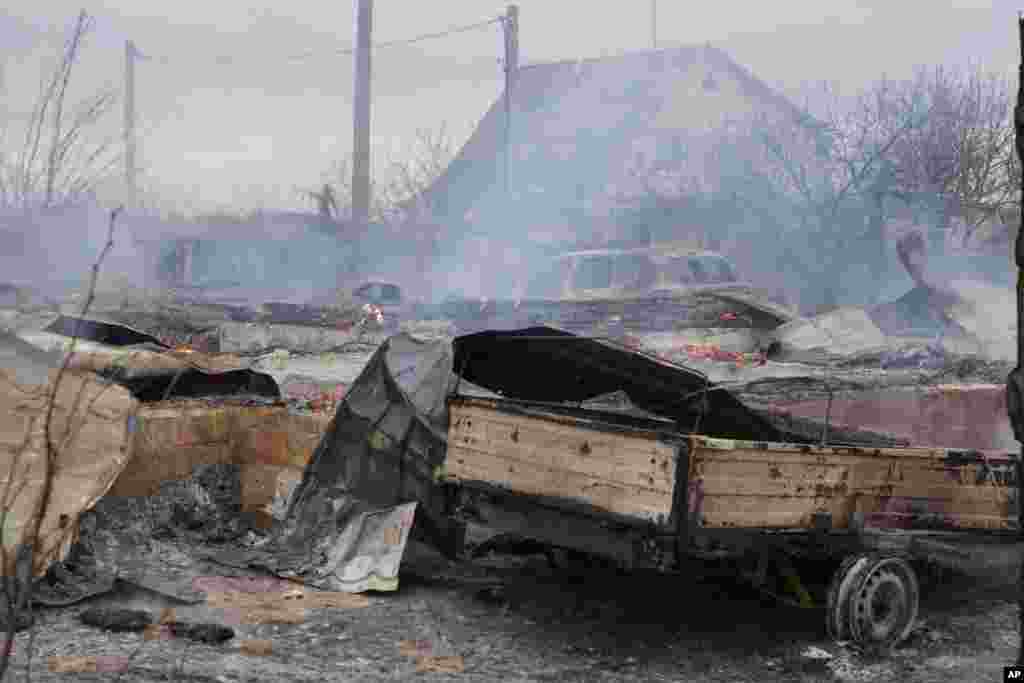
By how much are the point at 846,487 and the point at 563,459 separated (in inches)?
55.6

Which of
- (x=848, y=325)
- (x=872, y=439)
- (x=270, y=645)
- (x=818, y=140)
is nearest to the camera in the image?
(x=270, y=645)

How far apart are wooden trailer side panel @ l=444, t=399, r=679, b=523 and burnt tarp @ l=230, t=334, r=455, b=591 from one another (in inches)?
28.1

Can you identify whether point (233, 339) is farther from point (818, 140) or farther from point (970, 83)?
point (970, 83)

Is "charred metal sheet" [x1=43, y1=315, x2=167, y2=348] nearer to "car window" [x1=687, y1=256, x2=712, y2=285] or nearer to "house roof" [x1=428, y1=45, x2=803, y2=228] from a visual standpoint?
"car window" [x1=687, y1=256, x2=712, y2=285]

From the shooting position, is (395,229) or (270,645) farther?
(395,229)

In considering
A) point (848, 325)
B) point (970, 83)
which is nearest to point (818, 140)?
point (970, 83)

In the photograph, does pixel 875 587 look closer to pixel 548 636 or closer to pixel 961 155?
pixel 548 636

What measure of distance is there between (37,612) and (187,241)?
23.6 metres

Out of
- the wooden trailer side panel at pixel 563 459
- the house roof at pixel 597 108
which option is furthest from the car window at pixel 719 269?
the house roof at pixel 597 108

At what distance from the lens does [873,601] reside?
229 inches

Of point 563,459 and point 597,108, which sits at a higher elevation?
point 597,108

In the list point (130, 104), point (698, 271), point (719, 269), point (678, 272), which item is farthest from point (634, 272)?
point (130, 104)

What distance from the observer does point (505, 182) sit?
24.5m

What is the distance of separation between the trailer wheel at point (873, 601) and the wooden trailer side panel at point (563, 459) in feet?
3.64
